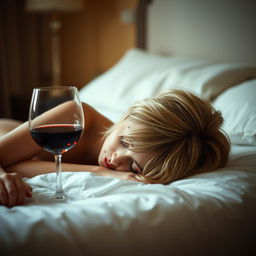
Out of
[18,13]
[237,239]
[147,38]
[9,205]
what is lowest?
[237,239]

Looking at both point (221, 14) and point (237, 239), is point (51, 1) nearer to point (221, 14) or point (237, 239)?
point (221, 14)

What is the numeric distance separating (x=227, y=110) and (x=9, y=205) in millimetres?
1095

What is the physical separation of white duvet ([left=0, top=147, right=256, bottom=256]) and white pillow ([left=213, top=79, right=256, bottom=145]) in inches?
19.0

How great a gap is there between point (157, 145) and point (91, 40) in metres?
2.88

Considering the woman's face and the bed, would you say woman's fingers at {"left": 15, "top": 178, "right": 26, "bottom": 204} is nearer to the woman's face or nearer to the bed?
the bed

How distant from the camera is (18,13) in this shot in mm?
3363

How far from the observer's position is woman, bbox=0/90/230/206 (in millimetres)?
1033

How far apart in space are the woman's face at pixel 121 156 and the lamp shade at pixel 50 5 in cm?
219

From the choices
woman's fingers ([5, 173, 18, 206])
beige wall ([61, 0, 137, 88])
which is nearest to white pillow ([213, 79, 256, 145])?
woman's fingers ([5, 173, 18, 206])

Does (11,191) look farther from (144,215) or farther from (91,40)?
(91,40)

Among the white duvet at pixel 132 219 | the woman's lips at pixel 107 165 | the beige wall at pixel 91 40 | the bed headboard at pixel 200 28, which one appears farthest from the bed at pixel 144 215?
the beige wall at pixel 91 40

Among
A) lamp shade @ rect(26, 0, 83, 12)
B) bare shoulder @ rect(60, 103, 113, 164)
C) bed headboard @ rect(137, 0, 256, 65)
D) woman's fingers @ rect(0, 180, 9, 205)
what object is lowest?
bare shoulder @ rect(60, 103, 113, 164)

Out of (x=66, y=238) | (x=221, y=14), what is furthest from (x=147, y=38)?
(x=66, y=238)

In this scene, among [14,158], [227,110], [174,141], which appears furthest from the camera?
[227,110]
